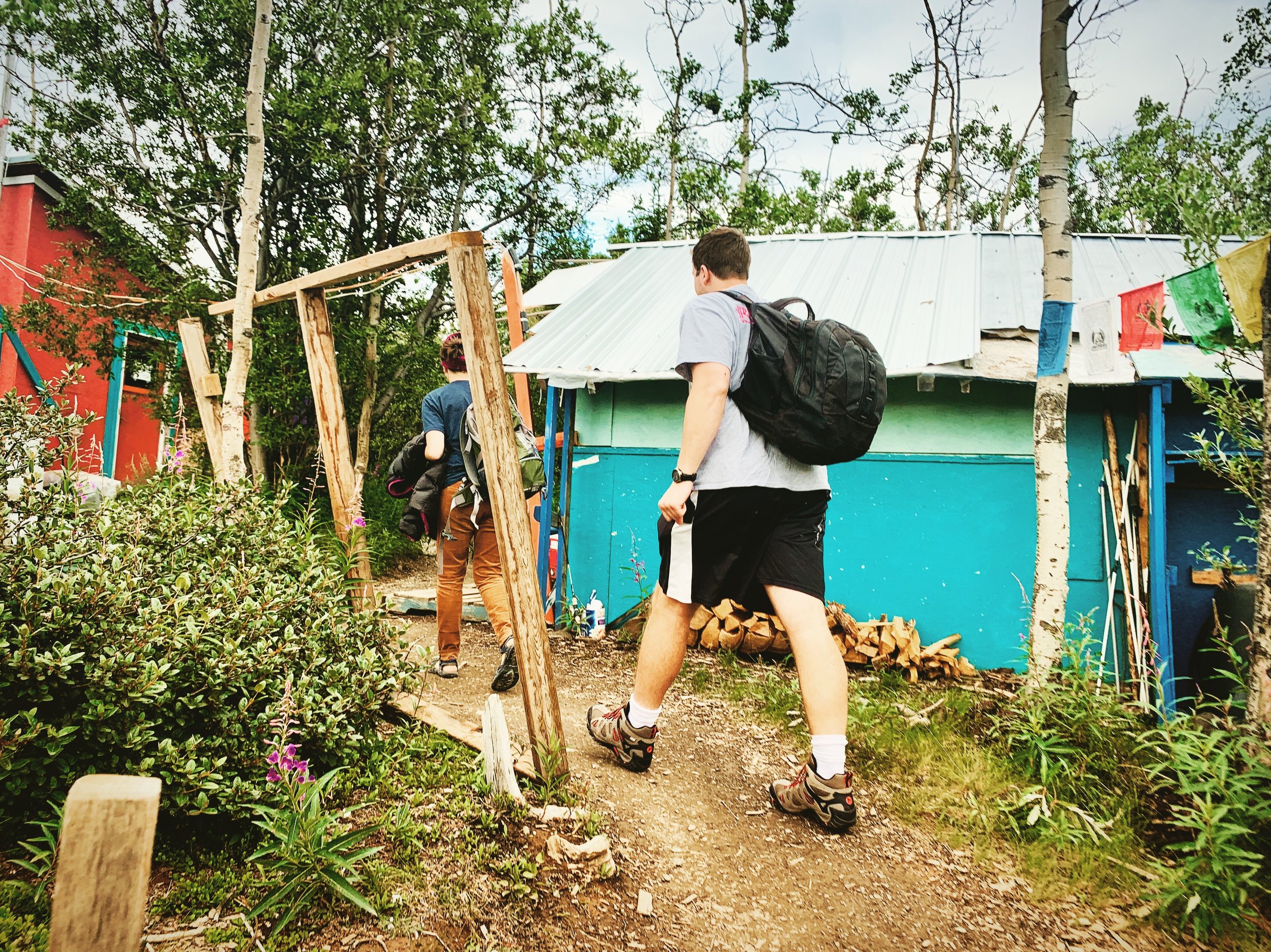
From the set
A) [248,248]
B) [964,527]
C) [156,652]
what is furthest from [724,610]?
[248,248]

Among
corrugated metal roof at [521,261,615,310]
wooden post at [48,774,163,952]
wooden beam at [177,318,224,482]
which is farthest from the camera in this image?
corrugated metal roof at [521,261,615,310]

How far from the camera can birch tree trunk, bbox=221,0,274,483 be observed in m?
6.72

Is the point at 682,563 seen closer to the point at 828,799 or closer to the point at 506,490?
the point at 506,490

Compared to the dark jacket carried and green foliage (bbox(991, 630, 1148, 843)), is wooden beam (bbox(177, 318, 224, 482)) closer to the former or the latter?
the dark jacket carried

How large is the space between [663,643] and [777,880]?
871 mm

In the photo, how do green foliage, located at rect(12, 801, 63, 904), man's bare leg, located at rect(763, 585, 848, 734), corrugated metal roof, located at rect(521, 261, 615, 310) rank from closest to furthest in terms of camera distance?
green foliage, located at rect(12, 801, 63, 904) < man's bare leg, located at rect(763, 585, 848, 734) < corrugated metal roof, located at rect(521, 261, 615, 310)

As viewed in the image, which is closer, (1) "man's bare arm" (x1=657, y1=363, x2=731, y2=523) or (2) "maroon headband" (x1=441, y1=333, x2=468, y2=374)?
(1) "man's bare arm" (x1=657, y1=363, x2=731, y2=523)

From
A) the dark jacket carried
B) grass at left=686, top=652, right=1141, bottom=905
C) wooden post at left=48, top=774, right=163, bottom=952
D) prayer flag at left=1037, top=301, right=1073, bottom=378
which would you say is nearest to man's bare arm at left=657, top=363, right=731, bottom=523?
grass at left=686, top=652, right=1141, bottom=905

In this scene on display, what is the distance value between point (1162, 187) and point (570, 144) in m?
9.24

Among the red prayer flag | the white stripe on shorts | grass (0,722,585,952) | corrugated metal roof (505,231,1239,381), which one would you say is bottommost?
grass (0,722,585,952)

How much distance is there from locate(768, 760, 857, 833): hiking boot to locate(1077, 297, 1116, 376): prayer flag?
10.0ft

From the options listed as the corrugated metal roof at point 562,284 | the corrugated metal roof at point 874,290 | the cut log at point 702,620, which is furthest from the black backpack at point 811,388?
the corrugated metal roof at point 562,284

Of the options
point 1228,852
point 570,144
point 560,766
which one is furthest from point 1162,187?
point 570,144

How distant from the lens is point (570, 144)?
1102 cm
